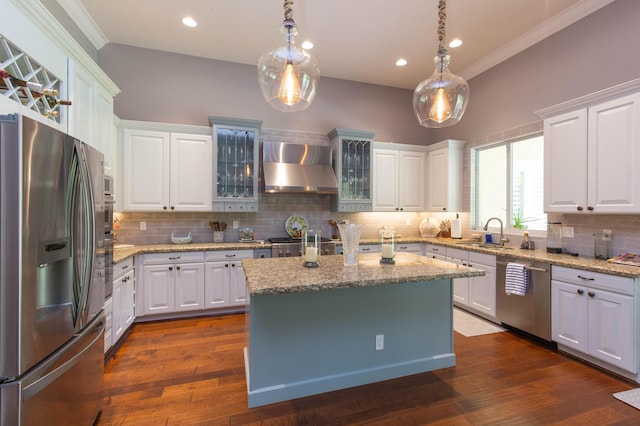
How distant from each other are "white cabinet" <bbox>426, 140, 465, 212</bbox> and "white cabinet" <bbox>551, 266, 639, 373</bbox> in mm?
2023

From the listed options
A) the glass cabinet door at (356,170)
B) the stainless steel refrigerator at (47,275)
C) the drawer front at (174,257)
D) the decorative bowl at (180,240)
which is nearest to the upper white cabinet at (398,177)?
the glass cabinet door at (356,170)

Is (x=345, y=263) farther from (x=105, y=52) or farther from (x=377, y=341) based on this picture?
(x=105, y=52)

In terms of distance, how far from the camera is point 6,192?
1.23 metres

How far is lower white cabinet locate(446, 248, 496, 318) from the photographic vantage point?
361 centimetres

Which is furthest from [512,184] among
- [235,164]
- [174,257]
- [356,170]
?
[174,257]

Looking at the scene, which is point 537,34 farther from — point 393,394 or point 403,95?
point 393,394

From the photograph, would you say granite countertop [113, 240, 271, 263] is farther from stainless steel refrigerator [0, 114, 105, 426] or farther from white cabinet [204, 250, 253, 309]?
stainless steel refrigerator [0, 114, 105, 426]

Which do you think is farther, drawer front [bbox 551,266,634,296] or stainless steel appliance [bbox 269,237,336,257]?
stainless steel appliance [bbox 269,237,336,257]

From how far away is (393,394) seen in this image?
2244 mm

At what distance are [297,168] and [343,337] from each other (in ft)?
8.72

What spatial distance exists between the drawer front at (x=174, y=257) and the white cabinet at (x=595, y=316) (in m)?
3.98

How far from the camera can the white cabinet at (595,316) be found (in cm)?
237

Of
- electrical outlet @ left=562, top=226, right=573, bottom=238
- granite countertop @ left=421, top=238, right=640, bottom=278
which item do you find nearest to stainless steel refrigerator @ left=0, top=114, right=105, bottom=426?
granite countertop @ left=421, top=238, right=640, bottom=278

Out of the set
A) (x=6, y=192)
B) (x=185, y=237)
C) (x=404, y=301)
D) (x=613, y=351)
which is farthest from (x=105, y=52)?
(x=613, y=351)
